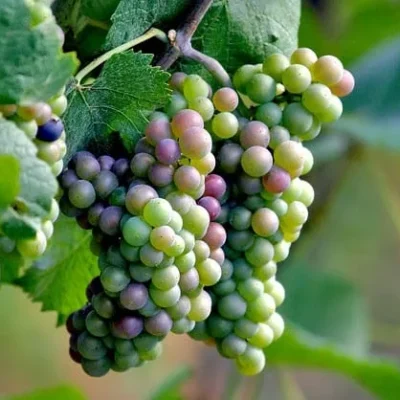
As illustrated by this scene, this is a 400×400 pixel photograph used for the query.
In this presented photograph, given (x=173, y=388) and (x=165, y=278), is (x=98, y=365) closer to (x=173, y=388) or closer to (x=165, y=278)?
(x=165, y=278)

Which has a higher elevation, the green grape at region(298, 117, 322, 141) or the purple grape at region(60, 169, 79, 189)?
the green grape at region(298, 117, 322, 141)

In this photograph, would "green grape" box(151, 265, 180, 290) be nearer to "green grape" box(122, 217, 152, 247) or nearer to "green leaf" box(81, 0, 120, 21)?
"green grape" box(122, 217, 152, 247)

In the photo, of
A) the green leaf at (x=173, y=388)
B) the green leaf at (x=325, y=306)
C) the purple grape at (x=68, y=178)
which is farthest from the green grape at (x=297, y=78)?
the green leaf at (x=325, y=306)

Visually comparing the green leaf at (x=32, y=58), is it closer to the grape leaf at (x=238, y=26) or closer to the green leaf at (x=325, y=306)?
the grape leaf at (x=238, y=26)

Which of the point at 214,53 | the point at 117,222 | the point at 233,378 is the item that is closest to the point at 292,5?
the point at 214,53

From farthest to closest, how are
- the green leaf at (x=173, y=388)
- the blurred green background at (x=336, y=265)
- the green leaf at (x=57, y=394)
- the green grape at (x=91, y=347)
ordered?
the blurred green background at (x=336, y=265)
the green leaf at (x=173, y=388)
the green leaf at (x=57, y=394)
the green grape at (x=91, y=347)

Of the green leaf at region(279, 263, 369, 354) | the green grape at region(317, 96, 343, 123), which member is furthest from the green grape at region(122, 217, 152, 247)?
the green leaf at region(279, 263, 369, 354)

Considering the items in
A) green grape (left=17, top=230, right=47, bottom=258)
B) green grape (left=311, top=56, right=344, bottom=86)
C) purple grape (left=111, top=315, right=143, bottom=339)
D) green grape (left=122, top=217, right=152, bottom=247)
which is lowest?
purple grape (left=111, top=315, right=143, bottom=339)
